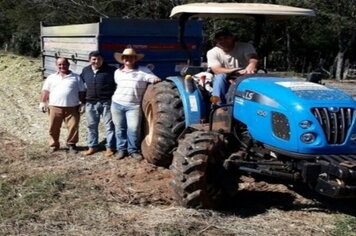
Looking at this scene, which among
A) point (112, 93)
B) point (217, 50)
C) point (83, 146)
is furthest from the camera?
point (83, 146)

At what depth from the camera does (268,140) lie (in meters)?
5.51

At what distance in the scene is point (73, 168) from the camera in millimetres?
7301

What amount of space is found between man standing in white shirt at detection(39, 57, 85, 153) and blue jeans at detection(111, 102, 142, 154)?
72 centimetres

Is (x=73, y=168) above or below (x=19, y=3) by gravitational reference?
below

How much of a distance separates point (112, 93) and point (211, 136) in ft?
9.28

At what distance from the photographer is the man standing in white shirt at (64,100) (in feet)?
27.1

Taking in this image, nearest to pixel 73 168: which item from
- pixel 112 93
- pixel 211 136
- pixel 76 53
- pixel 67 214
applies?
pixel 112 93

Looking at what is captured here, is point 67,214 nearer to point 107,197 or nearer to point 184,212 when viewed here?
point 107,197

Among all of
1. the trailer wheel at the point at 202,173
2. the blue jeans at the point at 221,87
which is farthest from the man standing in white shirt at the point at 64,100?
the trailer wheel at the point at 202,173

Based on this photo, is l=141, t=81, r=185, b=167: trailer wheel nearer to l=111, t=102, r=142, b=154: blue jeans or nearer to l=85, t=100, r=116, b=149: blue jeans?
l=111, t=102, r=142, b=154: blue jeans

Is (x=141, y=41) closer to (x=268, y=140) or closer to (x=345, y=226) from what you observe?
(x=268, y=140)

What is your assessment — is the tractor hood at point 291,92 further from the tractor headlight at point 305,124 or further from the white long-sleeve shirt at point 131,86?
the white long-sleeve shirt at point 131,86

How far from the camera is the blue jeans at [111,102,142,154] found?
25.7 ft

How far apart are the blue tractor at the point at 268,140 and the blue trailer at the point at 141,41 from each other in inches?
171
